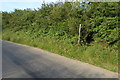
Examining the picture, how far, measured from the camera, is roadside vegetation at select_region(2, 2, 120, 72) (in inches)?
264

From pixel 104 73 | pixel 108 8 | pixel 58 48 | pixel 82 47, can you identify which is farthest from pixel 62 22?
pixel 104 73

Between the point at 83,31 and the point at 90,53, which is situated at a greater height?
the point at 83,31

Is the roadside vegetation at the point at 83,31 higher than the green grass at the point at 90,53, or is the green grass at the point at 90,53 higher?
the roadside vegetation at the point at 83,31

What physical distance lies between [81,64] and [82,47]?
2.10 m

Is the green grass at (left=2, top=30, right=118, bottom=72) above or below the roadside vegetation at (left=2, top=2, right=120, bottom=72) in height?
below

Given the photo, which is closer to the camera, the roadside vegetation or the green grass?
the green grass

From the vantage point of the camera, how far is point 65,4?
33.6ft

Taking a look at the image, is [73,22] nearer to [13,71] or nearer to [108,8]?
[108,8]

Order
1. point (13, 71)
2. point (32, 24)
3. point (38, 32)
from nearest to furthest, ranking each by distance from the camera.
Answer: point (13, 71) → point (38, 32) → point (32, 24)

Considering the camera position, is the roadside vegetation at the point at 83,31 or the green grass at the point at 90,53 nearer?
the green grass at the point at 90,53

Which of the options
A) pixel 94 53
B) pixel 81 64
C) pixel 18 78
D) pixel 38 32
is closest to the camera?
pixel 18 78

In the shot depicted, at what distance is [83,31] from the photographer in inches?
336

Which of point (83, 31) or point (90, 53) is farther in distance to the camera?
point (83, 31)

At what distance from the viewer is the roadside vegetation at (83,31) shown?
6.70m
